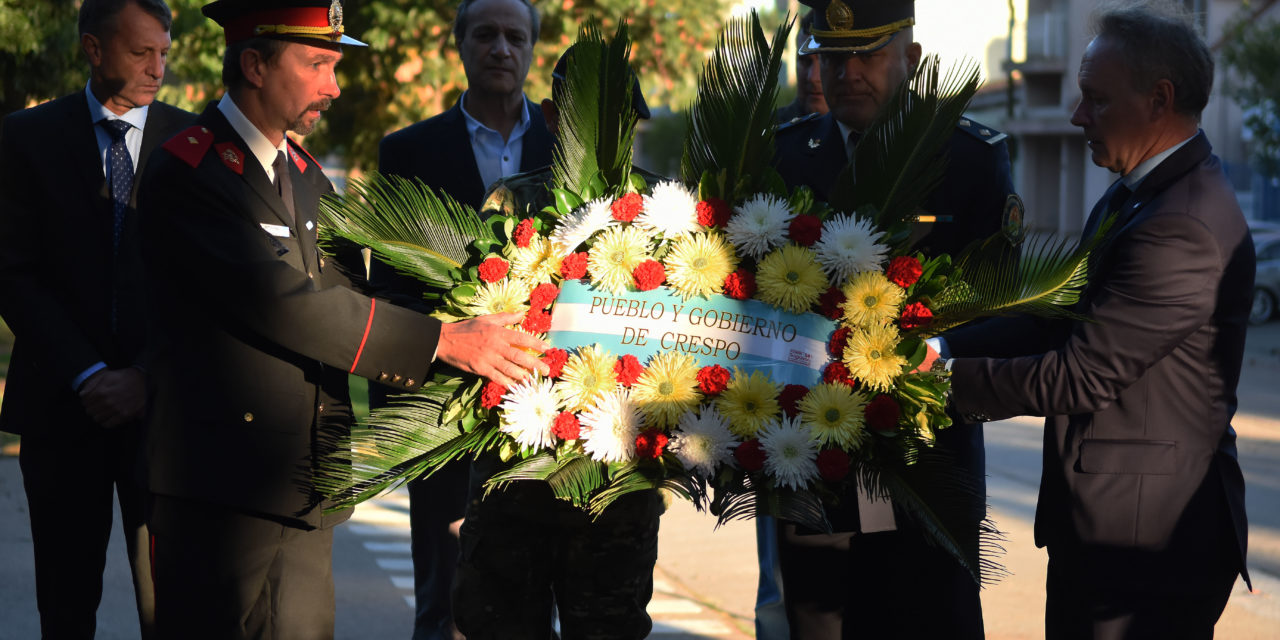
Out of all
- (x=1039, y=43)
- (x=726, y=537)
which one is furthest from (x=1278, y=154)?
(x=726, y=537)

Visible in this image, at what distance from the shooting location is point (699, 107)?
9.89 feet

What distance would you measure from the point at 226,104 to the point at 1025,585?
4027 mm

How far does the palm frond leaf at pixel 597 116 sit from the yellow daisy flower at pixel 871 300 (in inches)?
24.2

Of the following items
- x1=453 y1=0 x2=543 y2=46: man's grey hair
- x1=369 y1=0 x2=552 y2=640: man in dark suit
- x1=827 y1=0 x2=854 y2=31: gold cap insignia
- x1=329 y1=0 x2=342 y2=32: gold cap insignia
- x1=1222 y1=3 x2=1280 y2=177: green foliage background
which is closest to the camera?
x1=329 y1=0 x2=342 y2=32: gold cap insignia

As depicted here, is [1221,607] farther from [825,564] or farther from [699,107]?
[699,107]

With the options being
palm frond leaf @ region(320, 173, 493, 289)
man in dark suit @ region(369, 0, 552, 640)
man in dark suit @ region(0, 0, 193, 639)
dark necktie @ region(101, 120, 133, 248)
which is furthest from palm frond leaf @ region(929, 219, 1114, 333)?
dark necktie @ region(101, 120, 133, 248)

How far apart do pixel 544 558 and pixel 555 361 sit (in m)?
0.69

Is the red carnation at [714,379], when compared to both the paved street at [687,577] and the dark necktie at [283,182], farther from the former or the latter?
the dark necktie at [283,182]

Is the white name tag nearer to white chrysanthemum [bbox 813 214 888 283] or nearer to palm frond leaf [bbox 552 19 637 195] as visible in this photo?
palm frond leaf [bbox 552 19 637 195]

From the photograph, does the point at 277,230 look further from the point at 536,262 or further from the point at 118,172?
the point at 118,172

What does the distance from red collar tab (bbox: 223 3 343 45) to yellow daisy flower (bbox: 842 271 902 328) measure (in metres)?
1.36

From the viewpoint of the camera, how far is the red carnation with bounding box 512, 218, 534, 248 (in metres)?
2.96

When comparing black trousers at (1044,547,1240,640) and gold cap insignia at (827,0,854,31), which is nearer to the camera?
black trousers at (1044,547,1240,640)

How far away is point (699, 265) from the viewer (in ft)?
9.29
